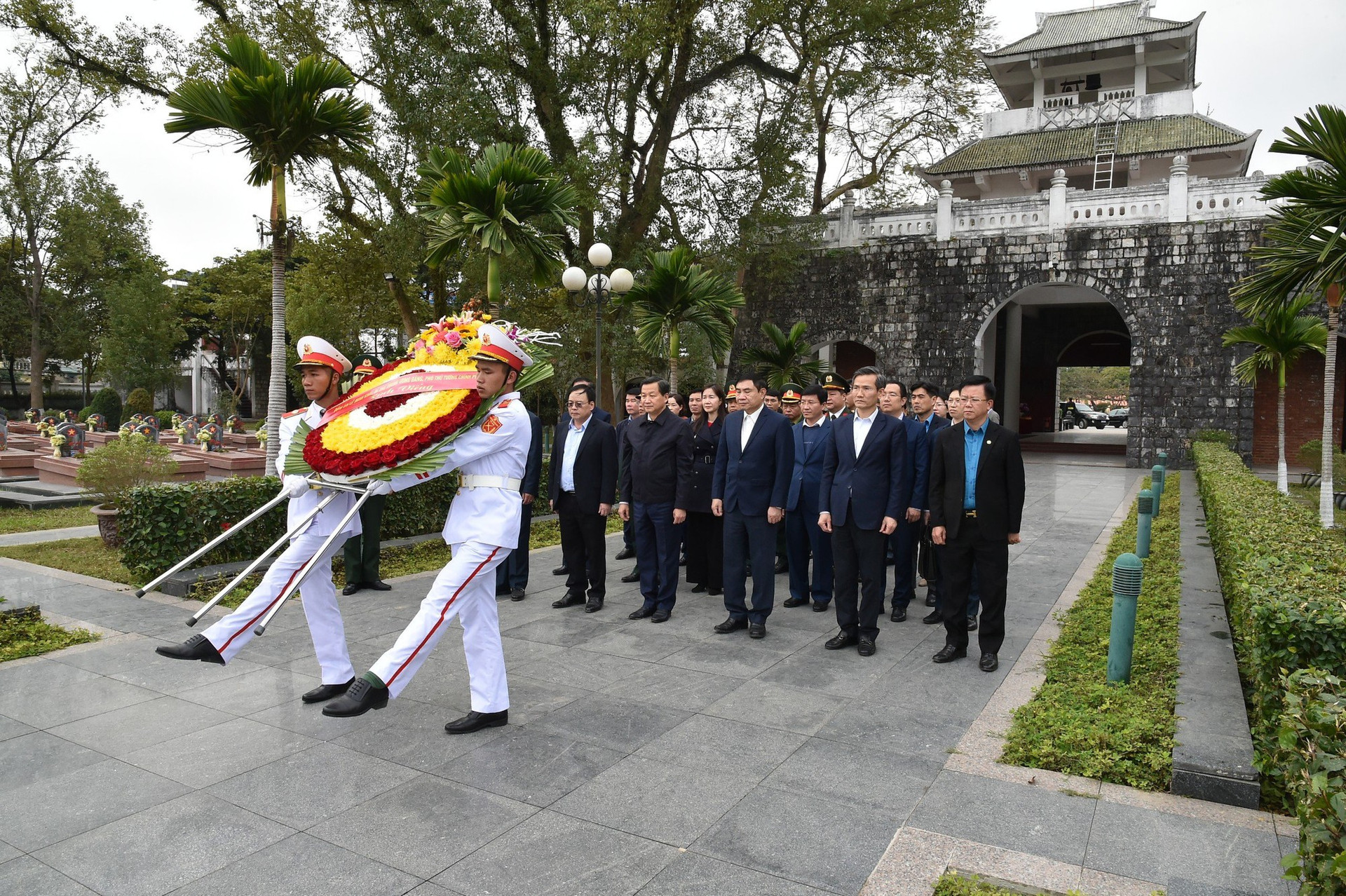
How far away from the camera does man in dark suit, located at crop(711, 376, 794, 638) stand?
5.79 metres

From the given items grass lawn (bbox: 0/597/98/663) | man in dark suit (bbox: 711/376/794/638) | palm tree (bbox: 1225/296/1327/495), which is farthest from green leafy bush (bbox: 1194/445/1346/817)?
palm tree (bbox: 1225/296/1327/495)

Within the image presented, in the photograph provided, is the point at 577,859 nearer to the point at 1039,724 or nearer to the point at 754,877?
the point at 754,877

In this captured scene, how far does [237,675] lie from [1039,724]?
4.42m

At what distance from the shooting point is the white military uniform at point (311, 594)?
13.8ft

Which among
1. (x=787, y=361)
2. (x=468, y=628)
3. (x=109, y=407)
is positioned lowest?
(x=468, y=628)

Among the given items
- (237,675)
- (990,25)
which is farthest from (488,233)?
(990,25)

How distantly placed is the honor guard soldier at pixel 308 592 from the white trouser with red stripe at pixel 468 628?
631mm

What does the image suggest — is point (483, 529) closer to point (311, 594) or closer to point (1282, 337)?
point (311, 594)

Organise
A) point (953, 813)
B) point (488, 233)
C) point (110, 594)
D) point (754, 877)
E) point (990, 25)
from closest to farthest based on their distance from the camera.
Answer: point (754, 877) → point (953, 813) → point (110, 594) → point (488, 233) → point (990, 25)

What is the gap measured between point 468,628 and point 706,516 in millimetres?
3434

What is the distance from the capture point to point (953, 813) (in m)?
3.28

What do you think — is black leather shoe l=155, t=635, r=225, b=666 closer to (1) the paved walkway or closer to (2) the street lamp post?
(1) the paved walkway

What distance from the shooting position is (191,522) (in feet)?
24.1

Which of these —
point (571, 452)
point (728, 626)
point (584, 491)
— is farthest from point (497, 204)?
point (728, 626)
